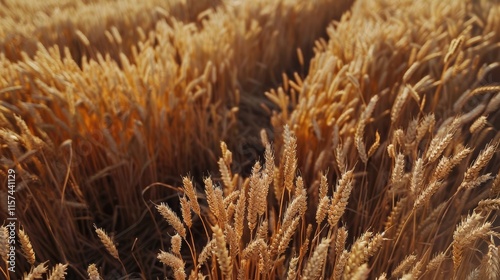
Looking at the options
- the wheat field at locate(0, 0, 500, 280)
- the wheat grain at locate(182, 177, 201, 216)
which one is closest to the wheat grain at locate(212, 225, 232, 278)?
the wheat field at locate(0, 0, 500, 280)

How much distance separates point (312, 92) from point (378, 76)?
35 cm

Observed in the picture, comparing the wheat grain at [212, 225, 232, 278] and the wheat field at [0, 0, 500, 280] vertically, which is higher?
the wheat grain at [212, 225, 232, 278]

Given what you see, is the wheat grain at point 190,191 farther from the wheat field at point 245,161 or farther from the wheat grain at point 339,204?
the wheat grain at point 339,204

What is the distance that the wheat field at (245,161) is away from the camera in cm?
95

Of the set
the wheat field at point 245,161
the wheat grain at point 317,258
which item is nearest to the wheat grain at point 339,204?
the wheat field at point 245,161

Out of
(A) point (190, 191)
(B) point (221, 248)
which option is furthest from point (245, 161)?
(B) point (221, 248)

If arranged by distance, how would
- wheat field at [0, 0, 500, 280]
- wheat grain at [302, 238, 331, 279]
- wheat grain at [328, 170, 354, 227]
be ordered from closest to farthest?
wheat grain at [302, 238, 331, 279], wheat grain at [328, 170, 354, 227], wheat field at [0, 0, 500, 280]

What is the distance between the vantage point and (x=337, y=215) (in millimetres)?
825

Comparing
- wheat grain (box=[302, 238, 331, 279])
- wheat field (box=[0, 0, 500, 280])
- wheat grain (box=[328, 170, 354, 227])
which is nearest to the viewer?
wheat grain (box=[302, 238, 331, 279])

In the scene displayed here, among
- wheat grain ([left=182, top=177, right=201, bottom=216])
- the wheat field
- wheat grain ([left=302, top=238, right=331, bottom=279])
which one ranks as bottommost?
the wheat field

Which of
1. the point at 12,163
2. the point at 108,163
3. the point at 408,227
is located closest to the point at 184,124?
the point at 108,163

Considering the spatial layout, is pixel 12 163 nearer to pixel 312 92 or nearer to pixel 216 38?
pixel 312 92

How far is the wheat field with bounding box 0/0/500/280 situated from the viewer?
95 centimetres

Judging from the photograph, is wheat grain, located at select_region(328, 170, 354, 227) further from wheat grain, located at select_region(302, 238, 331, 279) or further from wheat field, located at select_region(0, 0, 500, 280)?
wheat grain, located at select_region(302, 238, 331, 279)
